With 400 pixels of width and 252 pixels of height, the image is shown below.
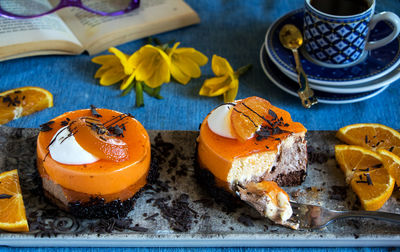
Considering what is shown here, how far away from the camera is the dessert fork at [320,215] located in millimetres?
2021

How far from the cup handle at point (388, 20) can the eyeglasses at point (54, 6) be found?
5.33 ft

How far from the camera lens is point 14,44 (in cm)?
296

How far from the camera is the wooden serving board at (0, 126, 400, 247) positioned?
1981 millimetres

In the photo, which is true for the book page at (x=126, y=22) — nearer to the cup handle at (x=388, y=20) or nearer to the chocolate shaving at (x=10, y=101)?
the chocolate shaving at (x=10, y=101)

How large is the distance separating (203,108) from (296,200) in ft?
3.04

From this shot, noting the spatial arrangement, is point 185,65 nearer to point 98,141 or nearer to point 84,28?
point 84,28

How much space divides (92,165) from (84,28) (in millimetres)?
1519

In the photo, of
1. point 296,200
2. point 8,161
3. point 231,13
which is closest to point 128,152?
point 8,161

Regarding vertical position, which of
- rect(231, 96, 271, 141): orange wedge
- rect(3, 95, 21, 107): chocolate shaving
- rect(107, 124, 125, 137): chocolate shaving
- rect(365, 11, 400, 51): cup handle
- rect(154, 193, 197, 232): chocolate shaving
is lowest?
rect(154, 193, 197, 232): chocolate shaving

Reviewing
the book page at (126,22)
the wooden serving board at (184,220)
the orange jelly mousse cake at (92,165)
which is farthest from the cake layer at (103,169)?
the book page at (126,22)

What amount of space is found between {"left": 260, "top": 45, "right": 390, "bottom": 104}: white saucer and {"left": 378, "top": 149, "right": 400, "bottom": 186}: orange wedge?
549mm

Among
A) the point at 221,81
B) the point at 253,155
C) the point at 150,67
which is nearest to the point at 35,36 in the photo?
the point at 150,67

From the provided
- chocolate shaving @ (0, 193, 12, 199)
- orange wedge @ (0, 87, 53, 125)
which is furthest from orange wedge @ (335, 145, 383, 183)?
orange wedge @ (0, 87, 53, 125)

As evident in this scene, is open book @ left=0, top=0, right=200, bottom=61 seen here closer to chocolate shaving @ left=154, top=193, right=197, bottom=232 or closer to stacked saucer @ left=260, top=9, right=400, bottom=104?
stacked saucer @ left=260, top=9, right=400, bottom=104
